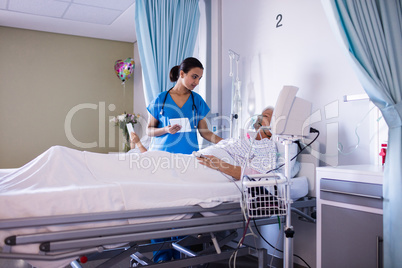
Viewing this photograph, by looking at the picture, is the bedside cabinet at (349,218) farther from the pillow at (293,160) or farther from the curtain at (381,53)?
the pillow at (293,160)

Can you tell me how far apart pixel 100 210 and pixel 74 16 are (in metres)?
3.14

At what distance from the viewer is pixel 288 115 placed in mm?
1701

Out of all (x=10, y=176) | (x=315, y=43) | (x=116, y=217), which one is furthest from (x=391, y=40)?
(x=10, y=176)

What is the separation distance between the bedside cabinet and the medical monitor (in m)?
0.29

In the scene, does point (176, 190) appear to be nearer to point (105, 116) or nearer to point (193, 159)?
point (193, 159)

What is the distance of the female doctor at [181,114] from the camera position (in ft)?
8.45

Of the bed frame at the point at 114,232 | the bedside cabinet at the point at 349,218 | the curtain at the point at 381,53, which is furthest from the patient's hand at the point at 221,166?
the curtain at the point at 381,53

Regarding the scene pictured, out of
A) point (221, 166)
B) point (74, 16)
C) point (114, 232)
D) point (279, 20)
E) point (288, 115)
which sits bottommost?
point (114, 232)

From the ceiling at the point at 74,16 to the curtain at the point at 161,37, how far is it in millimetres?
553

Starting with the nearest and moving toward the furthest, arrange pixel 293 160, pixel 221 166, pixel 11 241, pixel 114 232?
1. pixel 11 241
2. pixel 114 232
3. pixel 221 166
4. pixel 293 160

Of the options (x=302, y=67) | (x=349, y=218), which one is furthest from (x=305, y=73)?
(x=349, y=218)

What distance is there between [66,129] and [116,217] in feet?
11.4

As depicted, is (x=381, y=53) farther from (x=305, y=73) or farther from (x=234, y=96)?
(x=234, y=96)

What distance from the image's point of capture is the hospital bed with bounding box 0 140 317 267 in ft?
4.65
